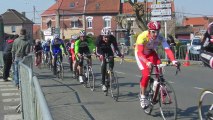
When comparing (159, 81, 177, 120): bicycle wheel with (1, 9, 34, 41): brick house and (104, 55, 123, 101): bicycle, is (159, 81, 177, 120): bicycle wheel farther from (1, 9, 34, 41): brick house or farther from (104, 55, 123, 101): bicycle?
(1, 9, 34, 41): brick house

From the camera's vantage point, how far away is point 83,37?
14.4 metres

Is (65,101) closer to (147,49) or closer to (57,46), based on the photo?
(147,49)

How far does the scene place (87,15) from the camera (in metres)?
90.7

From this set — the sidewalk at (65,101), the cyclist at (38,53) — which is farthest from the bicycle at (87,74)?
the cyclist at (38,53)

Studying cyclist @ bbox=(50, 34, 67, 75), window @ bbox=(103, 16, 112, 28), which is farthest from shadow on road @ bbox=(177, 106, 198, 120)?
window @ bbox=(103, 16, 112, 28)

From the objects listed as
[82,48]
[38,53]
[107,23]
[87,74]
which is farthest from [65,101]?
[107,23]

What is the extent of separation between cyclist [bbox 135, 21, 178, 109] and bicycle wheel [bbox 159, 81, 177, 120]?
21.2 inches

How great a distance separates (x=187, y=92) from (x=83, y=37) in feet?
12.1

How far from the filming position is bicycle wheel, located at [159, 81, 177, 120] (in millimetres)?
8094

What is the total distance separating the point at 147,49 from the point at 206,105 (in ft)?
7.04

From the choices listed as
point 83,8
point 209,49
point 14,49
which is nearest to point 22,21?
point 83,8

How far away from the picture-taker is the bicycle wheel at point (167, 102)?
8.09m

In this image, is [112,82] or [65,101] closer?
[65,101]

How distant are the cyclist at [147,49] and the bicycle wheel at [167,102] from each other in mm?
539
